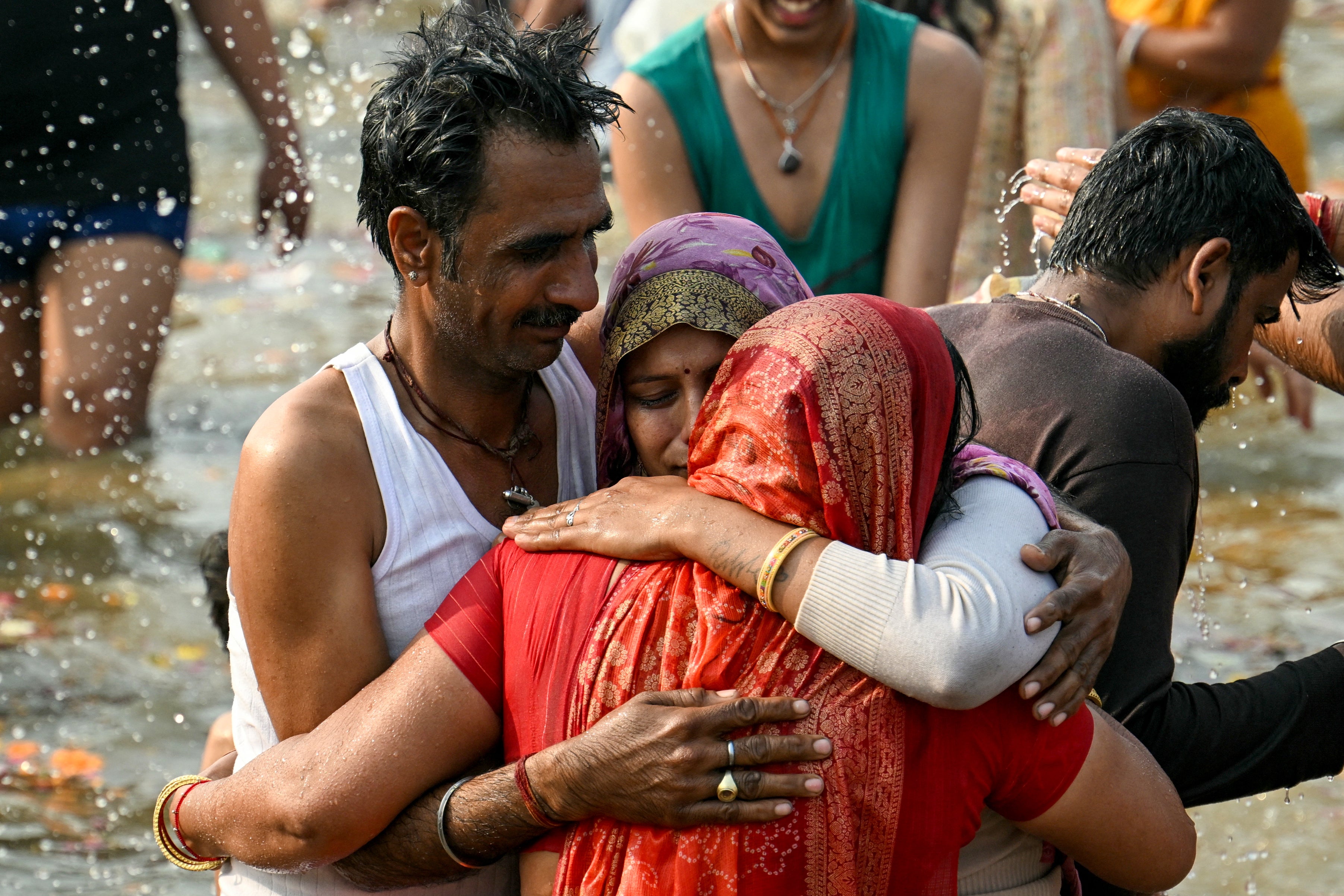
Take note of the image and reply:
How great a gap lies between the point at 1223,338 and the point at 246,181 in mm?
9539

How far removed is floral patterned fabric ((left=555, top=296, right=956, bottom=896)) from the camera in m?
2.05

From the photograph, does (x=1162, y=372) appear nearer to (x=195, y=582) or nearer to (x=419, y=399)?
(x=419, y=399)

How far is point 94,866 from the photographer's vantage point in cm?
414

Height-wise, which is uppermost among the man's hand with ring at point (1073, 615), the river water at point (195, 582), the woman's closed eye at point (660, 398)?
the woman's closed eye at point (660, 398)

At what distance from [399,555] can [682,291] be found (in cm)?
66

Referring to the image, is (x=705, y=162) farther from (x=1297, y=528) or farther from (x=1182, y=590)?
(x=1297, y=528)

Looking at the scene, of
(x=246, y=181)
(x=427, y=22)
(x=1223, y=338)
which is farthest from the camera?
(x=246, y=181)

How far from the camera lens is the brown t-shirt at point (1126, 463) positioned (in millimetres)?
2611

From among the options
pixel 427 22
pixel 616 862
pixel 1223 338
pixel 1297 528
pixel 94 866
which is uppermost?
pixel 427 22

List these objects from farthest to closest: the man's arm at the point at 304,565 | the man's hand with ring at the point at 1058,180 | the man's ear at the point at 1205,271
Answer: the man's hand with ring at the point at 1058,180 < the man's ear at the point at 1205,271 < the man's arm at the point at 304,565

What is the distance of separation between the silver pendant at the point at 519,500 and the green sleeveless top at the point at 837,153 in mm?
1825

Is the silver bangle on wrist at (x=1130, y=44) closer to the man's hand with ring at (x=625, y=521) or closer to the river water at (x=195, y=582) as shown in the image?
the river water at (x=195, y=582)

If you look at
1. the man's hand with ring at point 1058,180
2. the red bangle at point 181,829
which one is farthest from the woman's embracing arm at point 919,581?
the man's hand with ring at point 1058,180

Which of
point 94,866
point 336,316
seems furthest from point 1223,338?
point 336,316
